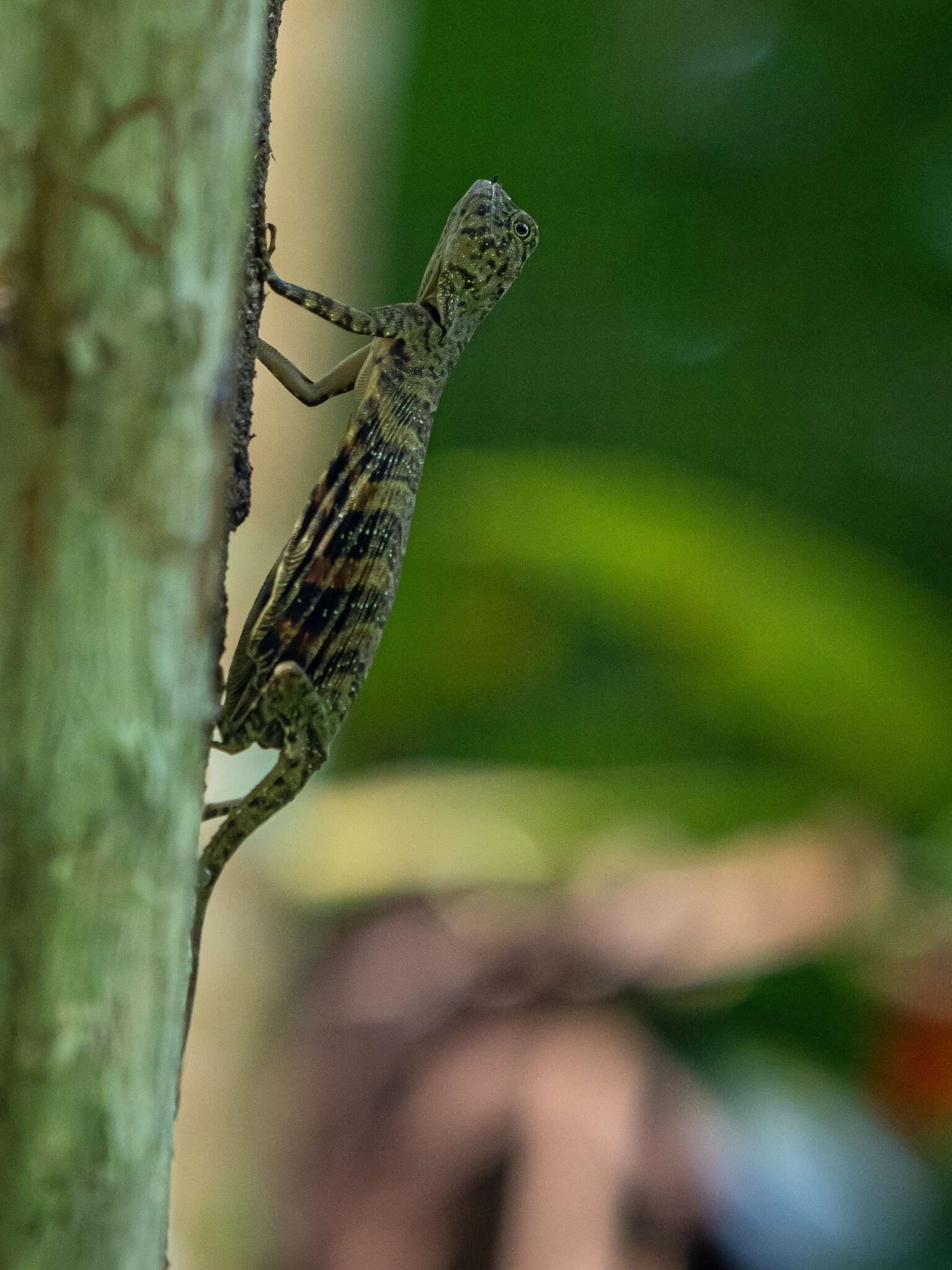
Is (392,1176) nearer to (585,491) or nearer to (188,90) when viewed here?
(585,491)

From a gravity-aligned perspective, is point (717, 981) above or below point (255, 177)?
below

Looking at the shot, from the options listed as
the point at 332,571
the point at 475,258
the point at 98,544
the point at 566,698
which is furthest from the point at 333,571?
the point at 566,698

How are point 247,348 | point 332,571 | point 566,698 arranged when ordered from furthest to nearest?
point 566,698, point 332,571, point 247,348

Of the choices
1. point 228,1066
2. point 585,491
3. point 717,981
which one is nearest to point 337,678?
point 585,491

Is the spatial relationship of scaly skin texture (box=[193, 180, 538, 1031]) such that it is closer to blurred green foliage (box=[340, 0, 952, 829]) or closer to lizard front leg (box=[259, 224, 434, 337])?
lizard front leg (box=[259, 224, 434, 337])

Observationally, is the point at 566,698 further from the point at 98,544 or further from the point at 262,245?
the point at 98,544

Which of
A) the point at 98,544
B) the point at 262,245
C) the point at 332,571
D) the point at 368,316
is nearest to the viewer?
the point at 98,544

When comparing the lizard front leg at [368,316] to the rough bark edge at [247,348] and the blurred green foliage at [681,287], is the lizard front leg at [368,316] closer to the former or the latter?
the rough bark edge at [247,348]
